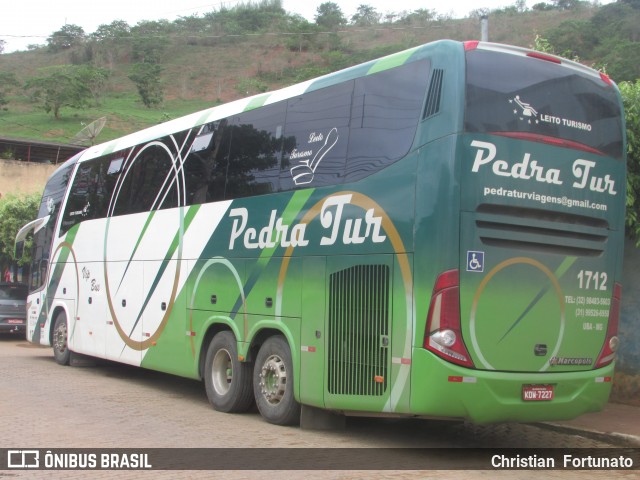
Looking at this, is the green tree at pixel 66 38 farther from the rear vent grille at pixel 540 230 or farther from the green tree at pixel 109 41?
the rear vent grille at pixel 540 230

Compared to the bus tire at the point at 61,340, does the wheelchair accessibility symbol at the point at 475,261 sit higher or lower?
higher

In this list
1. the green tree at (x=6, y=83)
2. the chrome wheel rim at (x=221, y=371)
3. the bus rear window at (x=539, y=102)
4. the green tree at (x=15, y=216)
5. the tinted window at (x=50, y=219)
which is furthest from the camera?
the green tree at (x=6, y=83)

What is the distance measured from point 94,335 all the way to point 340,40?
3595 inches

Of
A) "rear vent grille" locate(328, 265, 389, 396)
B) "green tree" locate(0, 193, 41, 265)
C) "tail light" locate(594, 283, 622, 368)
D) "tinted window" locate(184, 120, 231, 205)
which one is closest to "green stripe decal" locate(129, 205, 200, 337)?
"tinted window" locate(184, 120, 231, 205)

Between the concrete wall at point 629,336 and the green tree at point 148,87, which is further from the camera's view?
the green tree at point 148,87

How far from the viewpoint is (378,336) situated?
309 inches

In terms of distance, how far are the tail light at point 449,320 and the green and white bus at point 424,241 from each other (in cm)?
1

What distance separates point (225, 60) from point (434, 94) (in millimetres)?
102165

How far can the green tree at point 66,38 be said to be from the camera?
365 feet

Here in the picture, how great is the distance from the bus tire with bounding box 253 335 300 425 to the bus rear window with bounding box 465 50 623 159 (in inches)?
147

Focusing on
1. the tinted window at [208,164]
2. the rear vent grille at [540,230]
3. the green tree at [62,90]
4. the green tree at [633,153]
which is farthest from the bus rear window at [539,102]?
the green tree at [62,90]

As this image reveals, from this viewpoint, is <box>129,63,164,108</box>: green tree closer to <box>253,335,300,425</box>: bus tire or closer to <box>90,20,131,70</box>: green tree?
<box>90,20,131,70</box>: green tree

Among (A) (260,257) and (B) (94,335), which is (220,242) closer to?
(A) (260,257)

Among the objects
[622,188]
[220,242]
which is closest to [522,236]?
[622,188]
